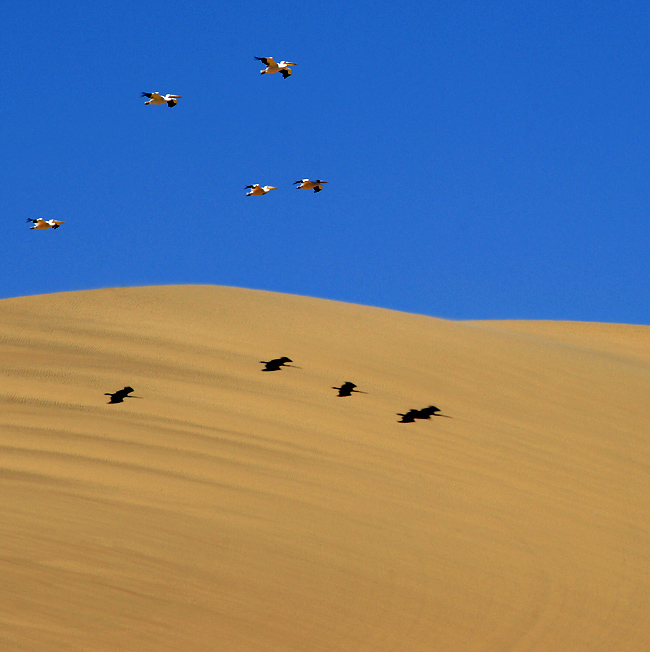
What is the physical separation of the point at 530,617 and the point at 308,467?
2.75 m

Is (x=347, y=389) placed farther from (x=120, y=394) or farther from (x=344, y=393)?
(x=120, y=394)

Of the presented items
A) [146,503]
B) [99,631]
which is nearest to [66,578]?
[99,631]

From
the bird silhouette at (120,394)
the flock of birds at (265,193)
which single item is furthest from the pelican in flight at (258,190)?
the bird silhouette at (120,394)

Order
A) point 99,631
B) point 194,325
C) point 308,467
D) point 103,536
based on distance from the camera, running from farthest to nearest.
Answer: point 194,325, point 308,467, point 103,536, point 99,631

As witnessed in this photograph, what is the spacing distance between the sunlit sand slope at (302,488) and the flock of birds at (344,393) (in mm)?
112

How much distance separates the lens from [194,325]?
13680 millimetres

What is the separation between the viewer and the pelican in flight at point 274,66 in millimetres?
11579

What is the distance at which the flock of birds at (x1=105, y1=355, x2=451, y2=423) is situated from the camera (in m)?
11.2

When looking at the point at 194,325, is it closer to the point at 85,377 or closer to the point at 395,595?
the point at 85,377

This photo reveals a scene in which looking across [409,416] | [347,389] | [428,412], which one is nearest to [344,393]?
[347,389]

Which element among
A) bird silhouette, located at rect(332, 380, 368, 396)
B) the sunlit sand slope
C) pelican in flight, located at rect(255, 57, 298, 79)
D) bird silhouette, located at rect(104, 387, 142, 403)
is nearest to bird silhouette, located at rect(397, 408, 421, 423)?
the sunlit sand slope

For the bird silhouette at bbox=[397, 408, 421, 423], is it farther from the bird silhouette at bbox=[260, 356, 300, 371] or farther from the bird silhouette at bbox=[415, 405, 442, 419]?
the bird silhouette at bbox=[260, 356, 300, 371]

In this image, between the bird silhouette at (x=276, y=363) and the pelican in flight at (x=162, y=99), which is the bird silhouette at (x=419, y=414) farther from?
the pelican in flight at (x=162, y=99)

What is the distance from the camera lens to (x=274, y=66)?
11.7m
